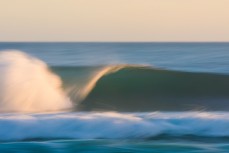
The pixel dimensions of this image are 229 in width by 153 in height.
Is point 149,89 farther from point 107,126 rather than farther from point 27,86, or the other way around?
point 107,126

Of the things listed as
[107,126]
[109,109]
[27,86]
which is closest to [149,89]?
[109,109]

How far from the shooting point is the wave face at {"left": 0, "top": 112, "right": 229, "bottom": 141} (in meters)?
8.98

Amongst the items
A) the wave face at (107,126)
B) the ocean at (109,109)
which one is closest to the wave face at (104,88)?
the ocean at (109,109)

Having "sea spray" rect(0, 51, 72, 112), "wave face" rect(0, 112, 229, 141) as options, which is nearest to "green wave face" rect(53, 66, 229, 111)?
"sea spray" rect(0, 51, 72, 112)

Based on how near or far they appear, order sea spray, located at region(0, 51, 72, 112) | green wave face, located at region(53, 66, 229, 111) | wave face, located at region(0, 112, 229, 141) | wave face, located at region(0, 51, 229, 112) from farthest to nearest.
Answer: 1. green wave face, located at region(53, 66, 229, 111)
2. wave face, located at region(0, 51, 229, 112)
3. sea spray, located at region(0, 51, 72, 112)
4. wave face, located at region(0, 112, 229, 141)

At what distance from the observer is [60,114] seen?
34.1 ft

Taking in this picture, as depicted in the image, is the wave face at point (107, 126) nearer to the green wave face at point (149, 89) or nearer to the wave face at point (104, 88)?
the wave face at point (104, 88)

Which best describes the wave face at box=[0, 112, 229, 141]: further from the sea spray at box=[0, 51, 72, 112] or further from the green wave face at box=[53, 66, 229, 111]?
the green wave face at box=[53, 66, 229, 111]

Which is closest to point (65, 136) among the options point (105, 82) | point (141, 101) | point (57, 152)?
point (57, 152)

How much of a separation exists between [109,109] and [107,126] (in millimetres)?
2970

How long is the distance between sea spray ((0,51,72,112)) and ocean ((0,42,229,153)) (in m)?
0.01

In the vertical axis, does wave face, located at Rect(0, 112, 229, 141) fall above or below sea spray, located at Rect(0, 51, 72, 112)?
below

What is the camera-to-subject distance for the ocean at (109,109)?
331 inches

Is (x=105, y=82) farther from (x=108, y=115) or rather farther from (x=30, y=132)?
(x=30, y=132)
